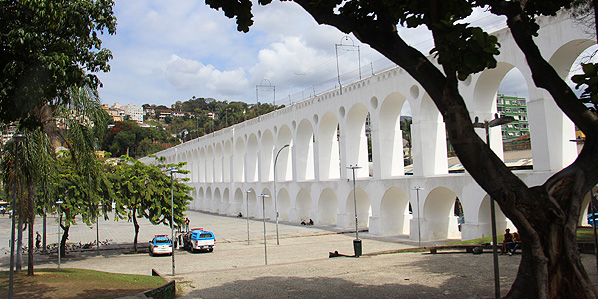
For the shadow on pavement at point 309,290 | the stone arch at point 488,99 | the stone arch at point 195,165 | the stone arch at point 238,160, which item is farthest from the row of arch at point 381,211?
the stone arch at point 195,165

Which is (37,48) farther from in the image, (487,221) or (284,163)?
(284,163)

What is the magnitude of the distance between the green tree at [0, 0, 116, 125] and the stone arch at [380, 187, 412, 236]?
22.6 meters

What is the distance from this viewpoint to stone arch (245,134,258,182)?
49.2 metres

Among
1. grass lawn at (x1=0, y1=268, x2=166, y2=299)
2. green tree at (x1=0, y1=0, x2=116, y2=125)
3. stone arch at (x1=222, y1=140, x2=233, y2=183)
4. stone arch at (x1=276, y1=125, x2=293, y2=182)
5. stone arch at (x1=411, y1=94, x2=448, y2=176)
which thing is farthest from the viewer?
stone arch at (x1=222, y1=140, x2=233, y2=183)

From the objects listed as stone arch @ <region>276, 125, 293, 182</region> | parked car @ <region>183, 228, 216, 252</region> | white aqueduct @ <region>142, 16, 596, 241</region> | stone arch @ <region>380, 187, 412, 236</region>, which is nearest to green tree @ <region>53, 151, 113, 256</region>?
parked car @ <region>183, 228, 216, 252</region>

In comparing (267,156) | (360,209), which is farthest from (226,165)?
(360,209)

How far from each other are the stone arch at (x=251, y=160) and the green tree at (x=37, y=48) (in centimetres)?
3991

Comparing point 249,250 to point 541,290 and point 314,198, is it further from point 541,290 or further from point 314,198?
point 541,290

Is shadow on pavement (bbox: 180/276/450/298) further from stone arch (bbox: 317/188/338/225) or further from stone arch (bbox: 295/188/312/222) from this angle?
stone arch (bbox: 295/188/312/222)

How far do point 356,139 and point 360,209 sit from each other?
4.88 metres

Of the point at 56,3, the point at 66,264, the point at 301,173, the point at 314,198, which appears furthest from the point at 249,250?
the point at 56,3

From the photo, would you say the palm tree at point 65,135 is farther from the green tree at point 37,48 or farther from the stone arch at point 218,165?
the stone arch at point 218,165

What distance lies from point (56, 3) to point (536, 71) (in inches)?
317

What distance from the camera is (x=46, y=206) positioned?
20328 millimetres
